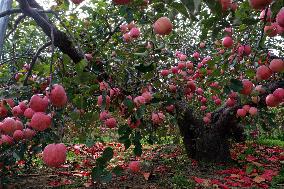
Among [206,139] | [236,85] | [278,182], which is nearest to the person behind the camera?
[236,85]

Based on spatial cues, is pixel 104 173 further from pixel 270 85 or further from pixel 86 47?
pixel 270 85

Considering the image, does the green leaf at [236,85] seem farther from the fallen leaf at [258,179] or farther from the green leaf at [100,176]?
the fallen leaf at [258,179]

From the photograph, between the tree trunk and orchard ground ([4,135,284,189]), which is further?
the tree trunk

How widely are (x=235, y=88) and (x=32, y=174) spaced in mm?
4105

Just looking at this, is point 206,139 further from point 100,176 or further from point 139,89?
point 100,176

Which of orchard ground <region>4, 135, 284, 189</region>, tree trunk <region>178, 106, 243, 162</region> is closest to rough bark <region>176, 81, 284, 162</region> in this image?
tree trunk <region>178, 106, 243, 162</region>

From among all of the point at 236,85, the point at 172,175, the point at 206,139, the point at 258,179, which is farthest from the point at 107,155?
the point at 206,139

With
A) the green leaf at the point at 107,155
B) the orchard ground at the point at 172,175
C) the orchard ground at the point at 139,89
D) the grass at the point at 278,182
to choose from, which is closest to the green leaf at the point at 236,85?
the orchard ground at the point at 139,89

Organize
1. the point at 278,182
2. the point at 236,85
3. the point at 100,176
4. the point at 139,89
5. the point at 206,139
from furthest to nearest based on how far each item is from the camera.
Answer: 1. the point at 206,139
2. the point at 278,182
3. the point at 139,89
4. the point at 236,85
5. the point at 100,176

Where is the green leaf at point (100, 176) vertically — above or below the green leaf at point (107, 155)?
below

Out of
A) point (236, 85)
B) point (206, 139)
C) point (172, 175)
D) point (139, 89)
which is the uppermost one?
point (139, 89)

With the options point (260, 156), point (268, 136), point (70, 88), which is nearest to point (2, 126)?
point (70, 88)

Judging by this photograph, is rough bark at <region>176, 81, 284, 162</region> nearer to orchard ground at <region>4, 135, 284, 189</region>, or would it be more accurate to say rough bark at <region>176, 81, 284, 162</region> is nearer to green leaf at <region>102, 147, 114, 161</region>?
orchard ground at <region>4, 135, 284, 189</region>

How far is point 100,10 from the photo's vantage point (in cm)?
427
